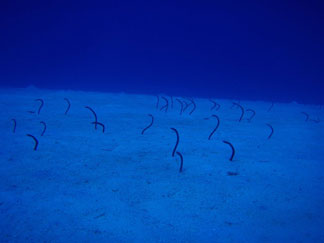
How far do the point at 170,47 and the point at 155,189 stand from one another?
2106 cm

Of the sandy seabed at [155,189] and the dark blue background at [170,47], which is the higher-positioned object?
the dark blue background at [170,47]

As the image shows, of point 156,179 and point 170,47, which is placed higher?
point 170,47

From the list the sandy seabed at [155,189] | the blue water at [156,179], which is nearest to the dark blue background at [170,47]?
the blue water at [156,179]

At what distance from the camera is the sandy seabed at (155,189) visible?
210 cm

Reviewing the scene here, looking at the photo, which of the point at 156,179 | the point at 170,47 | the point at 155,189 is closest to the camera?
the point at 155,189

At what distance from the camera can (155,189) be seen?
9.32 feet

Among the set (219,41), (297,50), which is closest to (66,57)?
(219,41)

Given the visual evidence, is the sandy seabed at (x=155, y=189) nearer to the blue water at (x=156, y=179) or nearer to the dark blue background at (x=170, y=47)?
the blue water at (x=156, y=179)

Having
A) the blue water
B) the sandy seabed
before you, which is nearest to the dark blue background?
the blue water

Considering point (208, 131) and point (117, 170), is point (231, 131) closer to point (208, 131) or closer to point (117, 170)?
point (208, 131)

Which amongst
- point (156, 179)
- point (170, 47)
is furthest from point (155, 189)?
point (170, 47)

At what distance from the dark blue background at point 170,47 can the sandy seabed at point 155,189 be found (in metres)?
15.9

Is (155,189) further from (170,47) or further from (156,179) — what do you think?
(170,47)

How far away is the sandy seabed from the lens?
210cm
